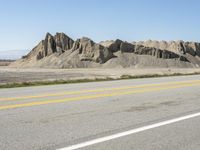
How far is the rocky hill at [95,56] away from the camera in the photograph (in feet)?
354

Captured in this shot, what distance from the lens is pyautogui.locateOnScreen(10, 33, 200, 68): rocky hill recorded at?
10775 centimetres

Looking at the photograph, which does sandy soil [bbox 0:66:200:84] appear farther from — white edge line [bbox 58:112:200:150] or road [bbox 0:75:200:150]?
white edge line [bbox 58:112:200:150]

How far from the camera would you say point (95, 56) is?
360ft

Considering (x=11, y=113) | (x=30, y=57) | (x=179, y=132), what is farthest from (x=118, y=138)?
(x=30, y=57)

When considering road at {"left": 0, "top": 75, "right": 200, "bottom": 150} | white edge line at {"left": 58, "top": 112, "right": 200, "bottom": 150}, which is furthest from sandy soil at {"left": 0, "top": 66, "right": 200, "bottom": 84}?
white edge line at {"left": 58, "top": 112, "right": 200, "bottom": 150}

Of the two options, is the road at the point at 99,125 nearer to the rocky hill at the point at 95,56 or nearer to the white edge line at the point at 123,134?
the white edge line at the point at 123,134

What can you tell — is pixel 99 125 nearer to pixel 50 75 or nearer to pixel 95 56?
pixel 50 75

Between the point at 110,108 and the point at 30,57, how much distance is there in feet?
403

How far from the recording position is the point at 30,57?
425ft

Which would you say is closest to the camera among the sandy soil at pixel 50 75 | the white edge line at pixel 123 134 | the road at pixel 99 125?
the white edge line at pixel 123 134

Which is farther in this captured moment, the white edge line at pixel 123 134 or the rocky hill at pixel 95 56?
the rocky hill at pixel 95 56

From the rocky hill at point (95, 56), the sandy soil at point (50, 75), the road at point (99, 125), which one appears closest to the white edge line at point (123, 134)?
the road at point (99, 125)

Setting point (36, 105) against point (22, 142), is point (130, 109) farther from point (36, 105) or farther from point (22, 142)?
point (22, 142)

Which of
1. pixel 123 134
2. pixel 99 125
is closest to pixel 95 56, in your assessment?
pixel 99 125
